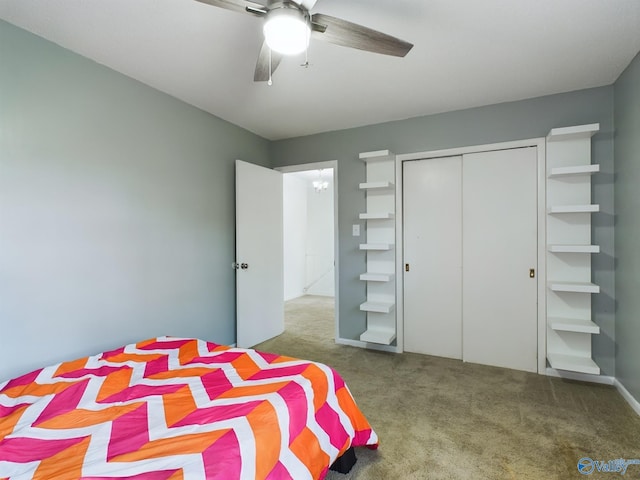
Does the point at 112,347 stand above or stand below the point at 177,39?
below

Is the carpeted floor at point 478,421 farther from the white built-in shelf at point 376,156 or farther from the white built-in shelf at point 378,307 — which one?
the white built-in shelf at point 376,156

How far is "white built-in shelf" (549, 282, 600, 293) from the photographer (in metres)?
2.50

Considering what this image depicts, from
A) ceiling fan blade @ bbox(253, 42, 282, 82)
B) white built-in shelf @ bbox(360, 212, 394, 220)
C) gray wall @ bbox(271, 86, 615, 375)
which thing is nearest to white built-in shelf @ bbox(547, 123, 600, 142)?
gray wall @ bbox(271, 86, 615, 375)

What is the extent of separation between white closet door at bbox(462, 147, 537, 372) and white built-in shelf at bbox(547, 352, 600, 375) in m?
0.21

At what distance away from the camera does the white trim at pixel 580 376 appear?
265 centimetres

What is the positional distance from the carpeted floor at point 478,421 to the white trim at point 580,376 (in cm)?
7

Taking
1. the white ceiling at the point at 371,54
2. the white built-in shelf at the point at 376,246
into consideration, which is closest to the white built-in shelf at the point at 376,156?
the white ceiling at the point at 371,54

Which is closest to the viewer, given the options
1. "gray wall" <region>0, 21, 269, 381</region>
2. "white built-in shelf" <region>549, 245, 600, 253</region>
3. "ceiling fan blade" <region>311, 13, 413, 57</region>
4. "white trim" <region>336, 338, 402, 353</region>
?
"ceiling fan blade" <region>311, 13, 413, 57</region>

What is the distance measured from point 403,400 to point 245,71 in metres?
2.72

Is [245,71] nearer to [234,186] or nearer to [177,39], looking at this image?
[177,39]

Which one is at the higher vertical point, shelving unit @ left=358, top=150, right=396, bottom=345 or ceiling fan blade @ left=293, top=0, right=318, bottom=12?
ceiling fan blade @ left=293, top=0, right=318, bottom=12

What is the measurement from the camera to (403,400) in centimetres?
246

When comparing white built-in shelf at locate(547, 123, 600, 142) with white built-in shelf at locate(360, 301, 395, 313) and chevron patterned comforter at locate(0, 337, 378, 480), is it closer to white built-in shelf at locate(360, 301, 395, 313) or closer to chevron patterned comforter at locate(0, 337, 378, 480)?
white built-in shelf at locate(360, 301, 395, 313)

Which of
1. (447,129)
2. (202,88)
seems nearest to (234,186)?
(202,88)
